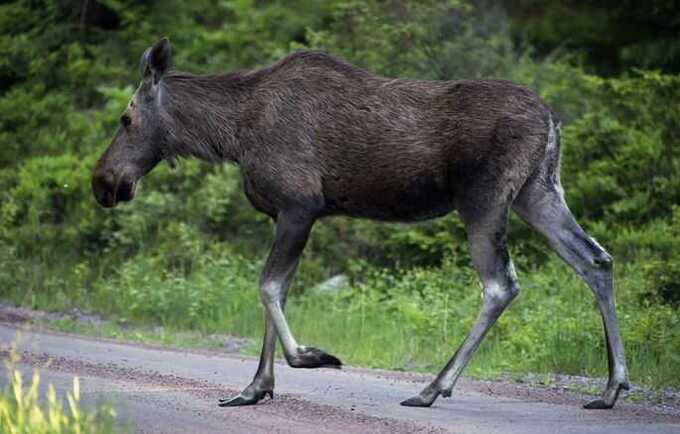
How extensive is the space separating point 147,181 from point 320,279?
371 centimetres

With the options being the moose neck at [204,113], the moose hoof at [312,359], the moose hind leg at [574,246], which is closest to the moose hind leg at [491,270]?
the moose hind leg at [574,246]

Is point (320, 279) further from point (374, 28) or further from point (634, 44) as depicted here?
point (634, 44)

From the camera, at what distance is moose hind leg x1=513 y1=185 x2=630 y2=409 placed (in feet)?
29.0

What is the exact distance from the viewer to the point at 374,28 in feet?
63.1

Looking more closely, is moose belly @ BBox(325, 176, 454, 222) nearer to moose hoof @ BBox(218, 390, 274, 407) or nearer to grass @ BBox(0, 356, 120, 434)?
moose hoof @ BBox(218, 390, 274, 407)

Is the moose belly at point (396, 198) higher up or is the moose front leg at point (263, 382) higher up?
the moose belly at point (396, 198)

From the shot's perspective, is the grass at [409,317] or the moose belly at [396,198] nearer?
the moose belly at [396,198]

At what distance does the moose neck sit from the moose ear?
3.6 inches

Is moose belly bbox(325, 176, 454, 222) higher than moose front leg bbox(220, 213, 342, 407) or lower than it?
higher

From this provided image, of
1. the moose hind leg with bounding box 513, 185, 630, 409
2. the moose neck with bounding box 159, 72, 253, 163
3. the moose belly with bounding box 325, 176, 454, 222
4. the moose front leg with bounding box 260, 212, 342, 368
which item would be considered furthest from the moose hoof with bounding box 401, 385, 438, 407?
the moose neck with bounding box 159, 72, 253, 163

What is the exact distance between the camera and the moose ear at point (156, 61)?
9242 mm

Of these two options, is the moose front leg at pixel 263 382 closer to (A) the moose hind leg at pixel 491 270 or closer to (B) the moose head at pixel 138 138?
(A) the moose hind leg at pixel 491 270

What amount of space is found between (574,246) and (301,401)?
211cm

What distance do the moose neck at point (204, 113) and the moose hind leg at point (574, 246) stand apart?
6.63 feet
